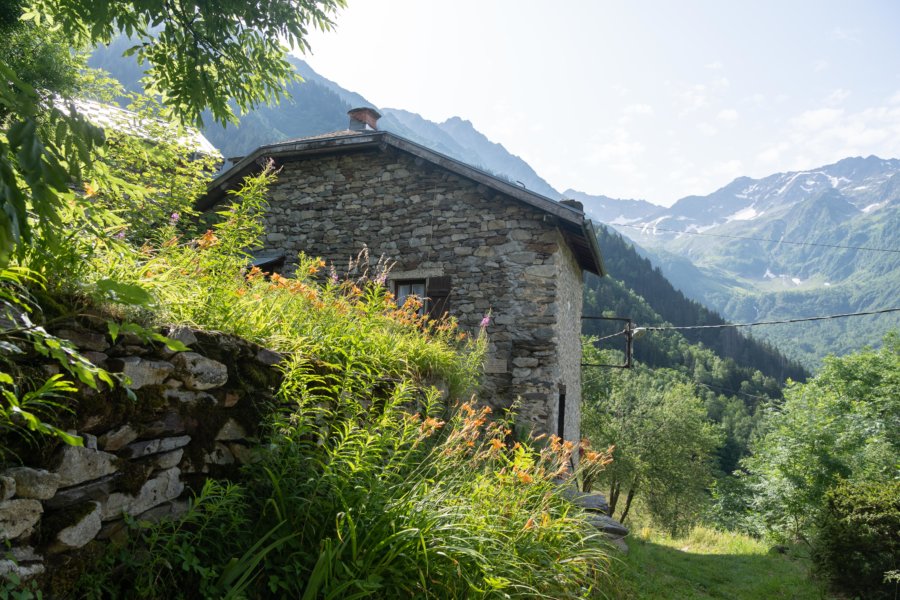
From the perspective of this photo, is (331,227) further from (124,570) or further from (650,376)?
(650,376)

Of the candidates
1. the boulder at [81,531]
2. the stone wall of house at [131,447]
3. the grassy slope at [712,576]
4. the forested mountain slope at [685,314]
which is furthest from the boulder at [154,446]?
the forested mountain slope at [685,314]

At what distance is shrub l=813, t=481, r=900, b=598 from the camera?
668cm

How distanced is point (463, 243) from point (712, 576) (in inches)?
257

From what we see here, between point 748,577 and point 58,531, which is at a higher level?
point 58,531

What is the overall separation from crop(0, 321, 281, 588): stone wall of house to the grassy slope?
3.73 meters

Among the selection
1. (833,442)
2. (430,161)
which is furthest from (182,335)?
(833,442)

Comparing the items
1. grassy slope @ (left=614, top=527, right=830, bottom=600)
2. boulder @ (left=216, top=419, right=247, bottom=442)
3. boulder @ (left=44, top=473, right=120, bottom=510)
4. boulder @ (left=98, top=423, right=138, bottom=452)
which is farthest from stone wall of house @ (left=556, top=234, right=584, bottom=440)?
boulder @ (left=44, top=473, right=120, bottom=510)

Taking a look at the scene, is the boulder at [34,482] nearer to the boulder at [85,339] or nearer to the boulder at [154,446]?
the boulder at [154,446]

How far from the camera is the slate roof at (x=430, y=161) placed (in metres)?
8.52

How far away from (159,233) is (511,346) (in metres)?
5.61

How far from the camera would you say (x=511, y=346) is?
8641 mm

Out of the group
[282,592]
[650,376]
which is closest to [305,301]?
[282,592]

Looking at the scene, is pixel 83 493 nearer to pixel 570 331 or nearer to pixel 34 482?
pixel 34 482

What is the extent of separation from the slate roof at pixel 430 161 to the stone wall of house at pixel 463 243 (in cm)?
21
